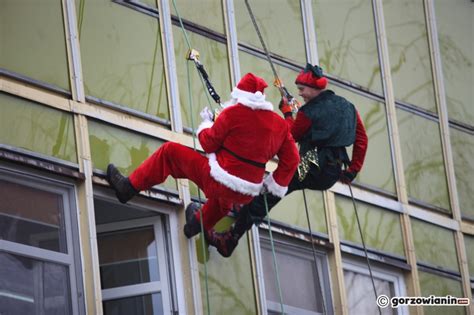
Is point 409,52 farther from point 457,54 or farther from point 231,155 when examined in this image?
point 231,155

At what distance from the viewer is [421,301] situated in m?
18.3

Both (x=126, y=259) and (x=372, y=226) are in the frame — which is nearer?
(x=126, y=259)

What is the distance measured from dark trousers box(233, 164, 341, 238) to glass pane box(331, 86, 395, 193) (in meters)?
2.36

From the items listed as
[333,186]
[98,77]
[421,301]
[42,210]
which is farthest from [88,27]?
[421,301]

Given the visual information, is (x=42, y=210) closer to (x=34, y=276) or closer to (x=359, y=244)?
(x=34, y=276)

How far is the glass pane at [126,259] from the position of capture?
51.1 ft

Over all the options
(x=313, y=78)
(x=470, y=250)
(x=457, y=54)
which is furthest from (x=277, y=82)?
(x=457, y=54)

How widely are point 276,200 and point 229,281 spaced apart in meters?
1.07

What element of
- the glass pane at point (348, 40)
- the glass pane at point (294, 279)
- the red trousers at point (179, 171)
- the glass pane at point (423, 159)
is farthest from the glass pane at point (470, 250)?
the red trousers at point (179, 171)

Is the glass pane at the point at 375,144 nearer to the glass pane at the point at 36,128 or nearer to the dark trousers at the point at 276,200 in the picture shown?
the dark trousers at the point at 276,200

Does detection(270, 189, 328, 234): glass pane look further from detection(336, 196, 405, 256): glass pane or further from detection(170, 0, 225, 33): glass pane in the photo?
detection(170, 0, 225, 33): glass pane

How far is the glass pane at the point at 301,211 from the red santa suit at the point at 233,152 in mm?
1878

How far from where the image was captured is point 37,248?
47.1 ft

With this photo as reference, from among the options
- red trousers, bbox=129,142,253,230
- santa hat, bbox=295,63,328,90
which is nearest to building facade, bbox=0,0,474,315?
red trousers, bbox=129,142,253,230
